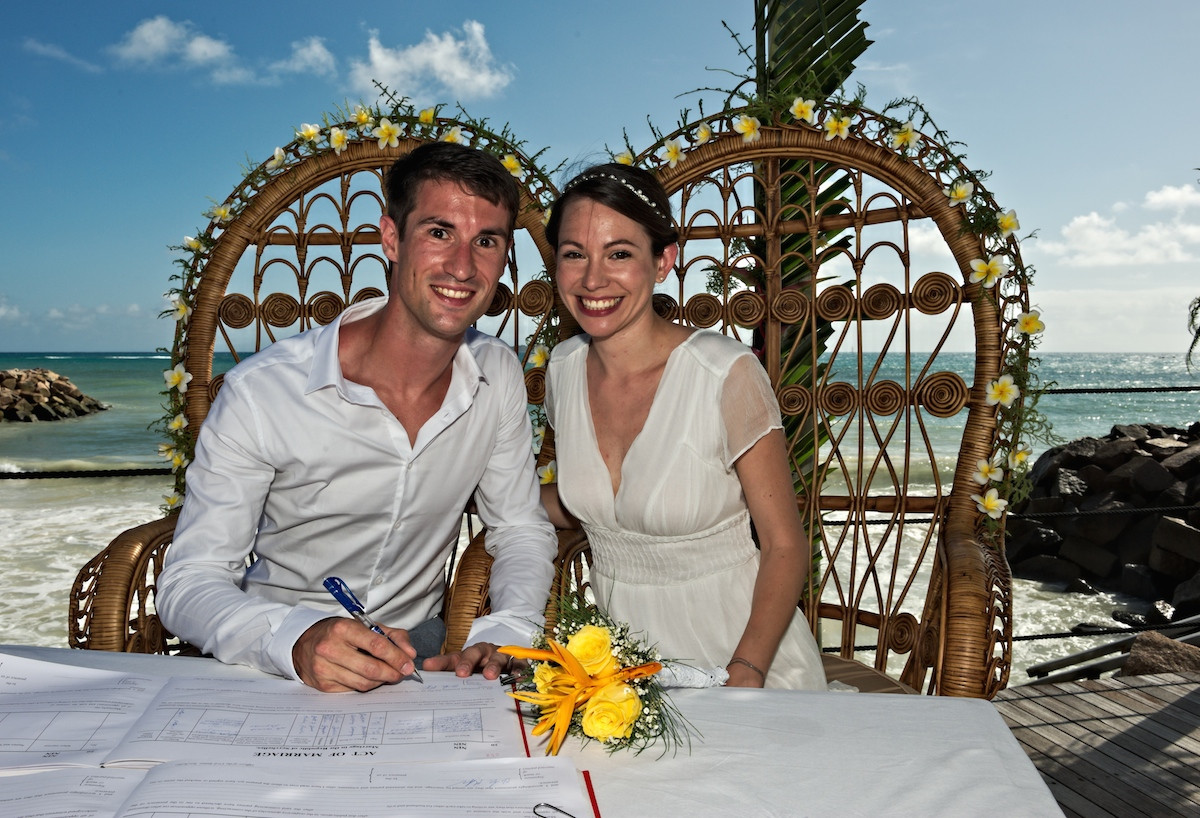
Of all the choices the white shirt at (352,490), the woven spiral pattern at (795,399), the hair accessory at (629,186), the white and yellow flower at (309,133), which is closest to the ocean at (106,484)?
the white shirt at (352,490)

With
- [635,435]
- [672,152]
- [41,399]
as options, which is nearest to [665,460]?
[635,435]

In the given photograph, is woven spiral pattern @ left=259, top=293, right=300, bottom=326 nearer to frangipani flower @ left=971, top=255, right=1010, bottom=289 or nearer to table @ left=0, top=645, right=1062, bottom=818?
table @ left=0, top=645, right=1062, bottom=818

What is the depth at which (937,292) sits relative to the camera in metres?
2.35

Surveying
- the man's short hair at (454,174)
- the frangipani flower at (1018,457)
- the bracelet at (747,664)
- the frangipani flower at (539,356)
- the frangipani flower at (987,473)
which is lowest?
the bracelet at (747,664)

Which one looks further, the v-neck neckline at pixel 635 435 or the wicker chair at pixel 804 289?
the wicker chair at pixel 804 289

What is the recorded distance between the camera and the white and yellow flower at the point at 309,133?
2439mm

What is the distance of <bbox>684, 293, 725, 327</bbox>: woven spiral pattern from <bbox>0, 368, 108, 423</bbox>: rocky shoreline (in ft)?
69.0

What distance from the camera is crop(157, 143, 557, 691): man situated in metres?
1.86

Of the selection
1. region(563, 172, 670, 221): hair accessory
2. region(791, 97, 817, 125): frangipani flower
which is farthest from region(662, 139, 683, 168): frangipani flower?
region(563, 172, 670, 221): hair accessory

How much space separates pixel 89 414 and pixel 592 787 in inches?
889

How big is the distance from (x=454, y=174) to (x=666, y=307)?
0.77 meters

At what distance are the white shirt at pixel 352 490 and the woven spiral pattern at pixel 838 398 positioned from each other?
87cm

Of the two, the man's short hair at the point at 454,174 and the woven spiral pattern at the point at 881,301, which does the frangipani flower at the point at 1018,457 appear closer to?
the woven spiral pattern at the point at 881,301

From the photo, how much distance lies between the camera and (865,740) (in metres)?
1.06
